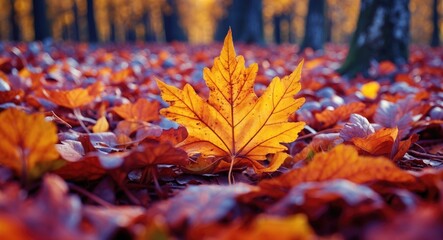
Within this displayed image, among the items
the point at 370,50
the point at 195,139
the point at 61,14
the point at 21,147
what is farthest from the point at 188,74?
the point at 61,14

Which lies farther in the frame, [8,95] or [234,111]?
[8,95]

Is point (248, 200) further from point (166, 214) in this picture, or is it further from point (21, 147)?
point (21, 147)

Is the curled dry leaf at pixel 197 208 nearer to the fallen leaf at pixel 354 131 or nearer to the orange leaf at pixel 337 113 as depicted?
the fallen leaf at pixel 354 131

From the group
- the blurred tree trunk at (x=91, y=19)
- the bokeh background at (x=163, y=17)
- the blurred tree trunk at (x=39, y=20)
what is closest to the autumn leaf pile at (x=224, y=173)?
the blurred tree trunk at (x=39, y=20)

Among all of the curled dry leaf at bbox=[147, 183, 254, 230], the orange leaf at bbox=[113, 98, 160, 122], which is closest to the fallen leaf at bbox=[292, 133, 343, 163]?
the curled dry leaf at bbox=[147, 183, 254, 230]

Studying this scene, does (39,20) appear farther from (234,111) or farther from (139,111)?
(234,111)

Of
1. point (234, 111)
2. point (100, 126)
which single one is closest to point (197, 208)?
point (234, 111)
